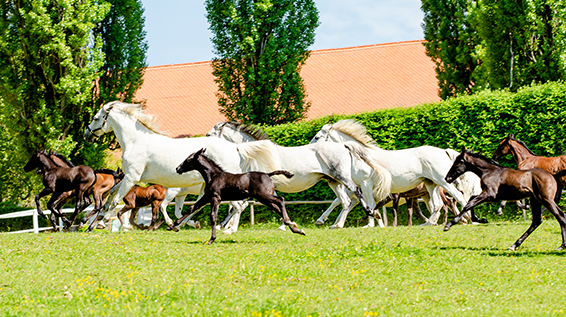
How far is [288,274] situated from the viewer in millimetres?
7320

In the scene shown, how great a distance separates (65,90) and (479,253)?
47.7ft

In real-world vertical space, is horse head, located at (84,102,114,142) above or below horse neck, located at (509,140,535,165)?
above

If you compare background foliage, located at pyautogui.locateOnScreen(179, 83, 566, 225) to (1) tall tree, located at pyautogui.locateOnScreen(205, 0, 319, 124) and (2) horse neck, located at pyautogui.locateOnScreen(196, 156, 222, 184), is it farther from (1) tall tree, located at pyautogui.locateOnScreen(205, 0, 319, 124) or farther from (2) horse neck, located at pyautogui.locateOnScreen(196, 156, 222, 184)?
(2) horse neck, located at pyautogui.locateOnScreen(196, 156, 222, 184)

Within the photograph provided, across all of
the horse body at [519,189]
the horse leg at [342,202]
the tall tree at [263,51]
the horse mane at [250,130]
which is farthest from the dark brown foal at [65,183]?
the tall tree at [263,51]

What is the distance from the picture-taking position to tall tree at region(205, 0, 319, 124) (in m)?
21.2

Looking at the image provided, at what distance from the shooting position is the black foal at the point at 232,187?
31.6ft

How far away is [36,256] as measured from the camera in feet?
28.5

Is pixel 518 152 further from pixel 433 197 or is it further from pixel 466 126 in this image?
pixel 466 126

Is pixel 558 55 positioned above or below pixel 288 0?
below

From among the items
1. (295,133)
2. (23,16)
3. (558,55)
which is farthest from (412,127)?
(23,16)

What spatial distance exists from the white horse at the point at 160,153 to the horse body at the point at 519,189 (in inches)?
169

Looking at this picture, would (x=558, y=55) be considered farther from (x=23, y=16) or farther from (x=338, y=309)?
(x=23, y=16)

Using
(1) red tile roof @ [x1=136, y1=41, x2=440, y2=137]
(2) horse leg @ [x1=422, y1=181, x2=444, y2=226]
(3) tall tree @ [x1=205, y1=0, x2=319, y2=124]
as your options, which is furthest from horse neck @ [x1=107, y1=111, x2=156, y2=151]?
(1) red tile roof @ [x1=136, y1=41, x2=440, y2=137]

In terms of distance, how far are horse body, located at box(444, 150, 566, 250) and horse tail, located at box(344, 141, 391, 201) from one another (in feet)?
11.7
